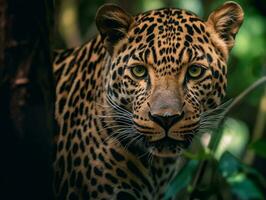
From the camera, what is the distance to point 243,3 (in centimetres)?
1242

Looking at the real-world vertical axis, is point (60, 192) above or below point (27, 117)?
below

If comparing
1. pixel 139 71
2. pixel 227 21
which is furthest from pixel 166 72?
pixel 227 21

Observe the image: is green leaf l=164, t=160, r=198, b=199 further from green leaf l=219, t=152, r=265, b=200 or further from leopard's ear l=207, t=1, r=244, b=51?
leopard's ear l=207, t=1, r=244, b=51

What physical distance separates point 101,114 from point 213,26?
4.03ft

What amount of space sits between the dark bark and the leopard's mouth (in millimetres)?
1682

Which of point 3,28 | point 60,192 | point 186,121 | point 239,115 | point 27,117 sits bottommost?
point 239,115

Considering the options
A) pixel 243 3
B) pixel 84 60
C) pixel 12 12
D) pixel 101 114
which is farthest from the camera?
pixel 243 3

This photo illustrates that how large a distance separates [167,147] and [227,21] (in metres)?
1.30

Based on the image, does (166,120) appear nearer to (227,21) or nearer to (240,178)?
(240,178)

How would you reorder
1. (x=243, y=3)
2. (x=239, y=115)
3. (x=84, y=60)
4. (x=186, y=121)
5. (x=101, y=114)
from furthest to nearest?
(x=239, y=115), (x=243, y=3), (x=84, y=60), (x=101, y=114), (x=186, y=121)

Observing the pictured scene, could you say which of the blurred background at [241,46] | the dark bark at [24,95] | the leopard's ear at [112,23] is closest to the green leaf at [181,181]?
the leopard's ear at [112,23]

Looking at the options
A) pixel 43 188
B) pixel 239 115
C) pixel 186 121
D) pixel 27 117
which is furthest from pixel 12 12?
pixel 239 115

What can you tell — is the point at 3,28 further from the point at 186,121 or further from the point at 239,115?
the point at 239,115

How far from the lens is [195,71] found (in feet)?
22.4
